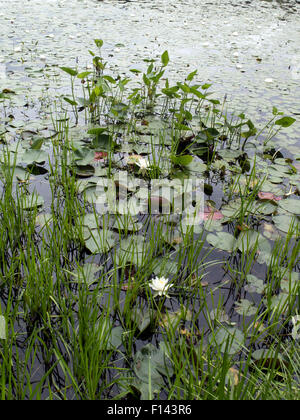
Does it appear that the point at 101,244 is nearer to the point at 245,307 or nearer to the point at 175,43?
the point at 245,307

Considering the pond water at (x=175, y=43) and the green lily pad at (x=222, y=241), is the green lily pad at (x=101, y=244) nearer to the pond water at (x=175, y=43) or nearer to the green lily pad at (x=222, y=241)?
the green lily pad at (x=222, y=241)

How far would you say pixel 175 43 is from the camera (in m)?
4.41

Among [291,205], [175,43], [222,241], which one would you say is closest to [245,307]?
[222,241]

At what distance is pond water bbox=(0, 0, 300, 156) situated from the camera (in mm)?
3039

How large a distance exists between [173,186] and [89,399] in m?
1.14

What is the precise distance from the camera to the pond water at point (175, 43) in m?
3.04

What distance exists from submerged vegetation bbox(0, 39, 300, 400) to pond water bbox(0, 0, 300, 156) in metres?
0.73

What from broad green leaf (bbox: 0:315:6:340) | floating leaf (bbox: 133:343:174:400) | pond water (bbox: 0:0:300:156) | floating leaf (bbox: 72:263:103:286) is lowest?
floating leaf (bbox: 133:343:174:400)

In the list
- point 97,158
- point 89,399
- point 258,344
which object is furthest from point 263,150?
point 89,399

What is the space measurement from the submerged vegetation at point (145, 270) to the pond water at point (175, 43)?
0.73 metres

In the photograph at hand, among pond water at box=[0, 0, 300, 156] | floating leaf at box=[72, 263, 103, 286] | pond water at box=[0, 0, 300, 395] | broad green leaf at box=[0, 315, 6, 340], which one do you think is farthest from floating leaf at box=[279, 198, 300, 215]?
broad green leaf at box=[0, 315, 6, 340]

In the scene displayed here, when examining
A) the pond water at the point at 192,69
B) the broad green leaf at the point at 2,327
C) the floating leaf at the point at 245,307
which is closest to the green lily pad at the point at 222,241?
the pond water at the point at 192,69

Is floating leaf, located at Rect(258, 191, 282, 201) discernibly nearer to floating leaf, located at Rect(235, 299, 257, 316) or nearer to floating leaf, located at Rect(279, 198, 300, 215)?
floating leaf, located at Rect(279, 198, 300, 215)
